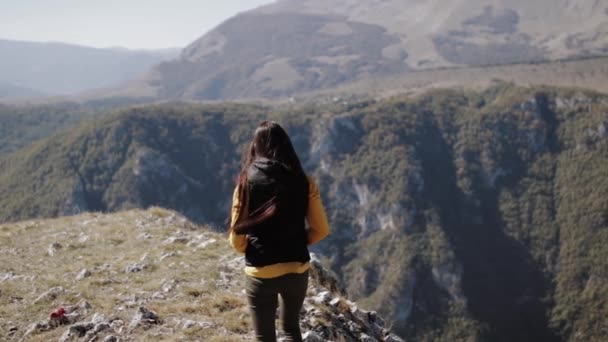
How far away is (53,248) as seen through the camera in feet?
63.4

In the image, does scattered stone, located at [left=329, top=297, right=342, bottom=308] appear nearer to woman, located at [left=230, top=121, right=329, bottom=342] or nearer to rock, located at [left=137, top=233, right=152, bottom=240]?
woman, located at [left=230, top=121, right=329, bottom=342]

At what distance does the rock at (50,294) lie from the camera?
13.5 meters

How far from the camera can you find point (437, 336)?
191250 millimetres

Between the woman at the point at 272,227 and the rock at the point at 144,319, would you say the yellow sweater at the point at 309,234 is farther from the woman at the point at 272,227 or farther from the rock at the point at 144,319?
the rock at the point at 144,319

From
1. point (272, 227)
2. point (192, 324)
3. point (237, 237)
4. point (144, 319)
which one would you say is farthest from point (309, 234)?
point (144, 319)

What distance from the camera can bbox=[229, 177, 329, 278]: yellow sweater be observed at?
310 inches

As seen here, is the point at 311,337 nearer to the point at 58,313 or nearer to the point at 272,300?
the point at 272,300

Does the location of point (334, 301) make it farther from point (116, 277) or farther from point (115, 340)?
point (116, 277)

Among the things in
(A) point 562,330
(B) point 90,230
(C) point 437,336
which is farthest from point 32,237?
(A) point 562,330

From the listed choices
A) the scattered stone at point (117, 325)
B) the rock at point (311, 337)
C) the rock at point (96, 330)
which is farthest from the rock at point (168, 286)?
the rock at point (311, 337)

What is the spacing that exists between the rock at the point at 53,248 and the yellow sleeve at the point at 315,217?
14.1 metres

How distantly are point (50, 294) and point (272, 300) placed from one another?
28.2 ft

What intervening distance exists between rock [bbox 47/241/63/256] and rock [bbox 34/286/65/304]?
17.2ft

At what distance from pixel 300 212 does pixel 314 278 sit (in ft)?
25.0
